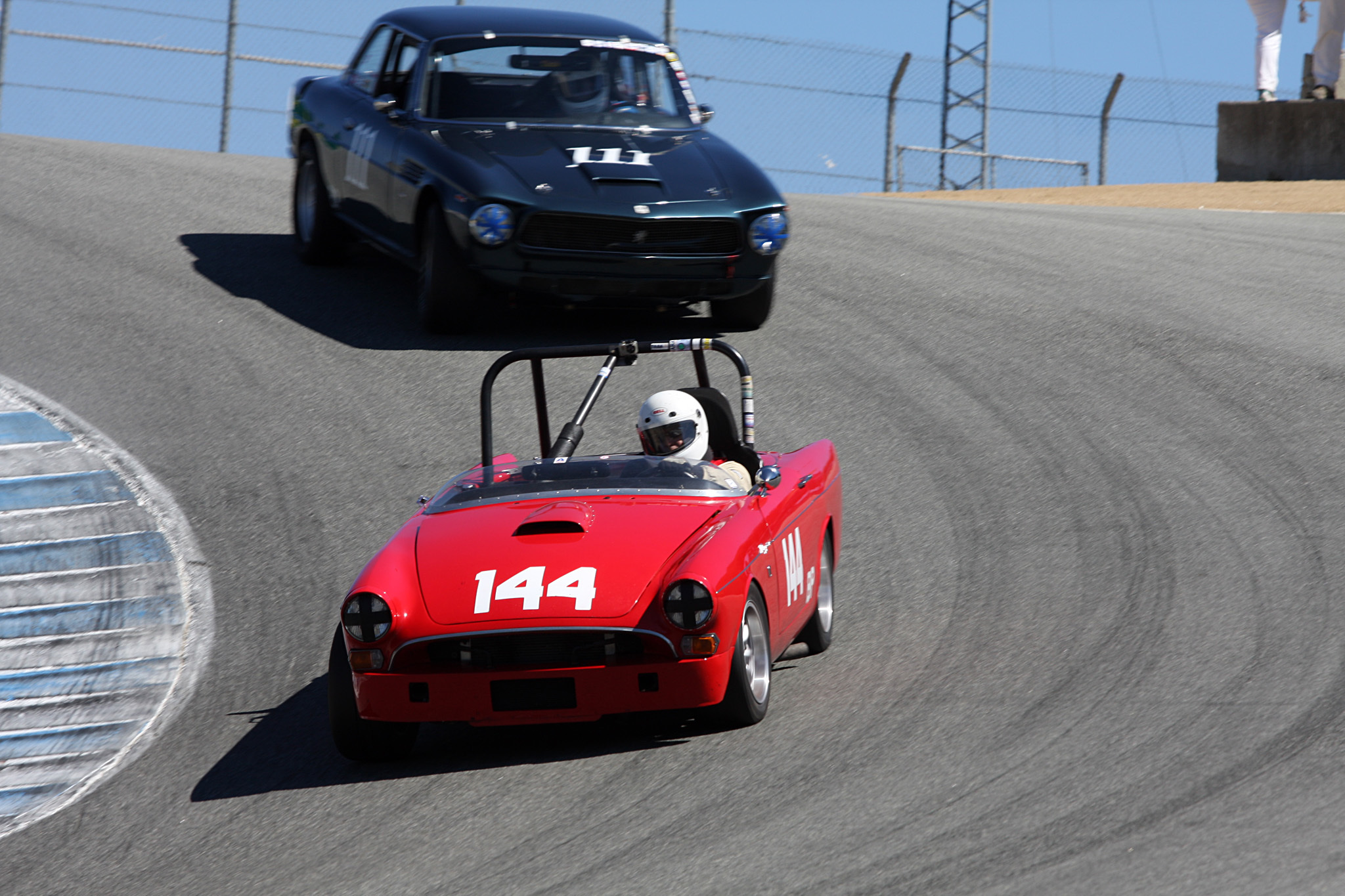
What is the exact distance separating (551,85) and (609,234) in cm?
163

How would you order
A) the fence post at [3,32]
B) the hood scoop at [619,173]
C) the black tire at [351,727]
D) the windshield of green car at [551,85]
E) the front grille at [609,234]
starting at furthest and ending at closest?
the fence post at [3,32] → the windshield of green car at [551,85] → the hood scoop at [619,173] → the front grille at [609,234] → the black tire at [351,727]

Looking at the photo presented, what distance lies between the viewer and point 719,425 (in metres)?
6.84

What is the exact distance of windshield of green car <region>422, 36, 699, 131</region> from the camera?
10844 millimetres

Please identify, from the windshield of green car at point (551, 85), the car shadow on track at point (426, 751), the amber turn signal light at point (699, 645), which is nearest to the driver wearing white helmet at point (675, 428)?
the car shadow on track at point (426, 751)

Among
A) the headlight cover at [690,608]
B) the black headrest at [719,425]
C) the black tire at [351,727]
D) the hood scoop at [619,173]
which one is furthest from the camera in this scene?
the hood scoop at [619,173]

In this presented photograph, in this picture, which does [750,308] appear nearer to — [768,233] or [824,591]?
[768,233]

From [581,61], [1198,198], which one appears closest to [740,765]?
[581,61]

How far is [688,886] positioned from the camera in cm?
425

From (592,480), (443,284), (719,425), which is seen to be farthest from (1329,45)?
(592,480)

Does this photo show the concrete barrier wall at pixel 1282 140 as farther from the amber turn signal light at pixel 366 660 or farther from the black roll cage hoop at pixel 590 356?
the amber turn signal light at pixel 366 660

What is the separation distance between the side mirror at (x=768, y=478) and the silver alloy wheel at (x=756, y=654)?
0.73 m

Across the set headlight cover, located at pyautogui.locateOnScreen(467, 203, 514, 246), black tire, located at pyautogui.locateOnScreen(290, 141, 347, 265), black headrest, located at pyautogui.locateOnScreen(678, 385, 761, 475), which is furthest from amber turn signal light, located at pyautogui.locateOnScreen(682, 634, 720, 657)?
black tire, located at pyautogui.locateOnScreen(290, 141, 347, 265)

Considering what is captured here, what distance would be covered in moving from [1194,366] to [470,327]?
481 cm

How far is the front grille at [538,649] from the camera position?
5.24 metres
